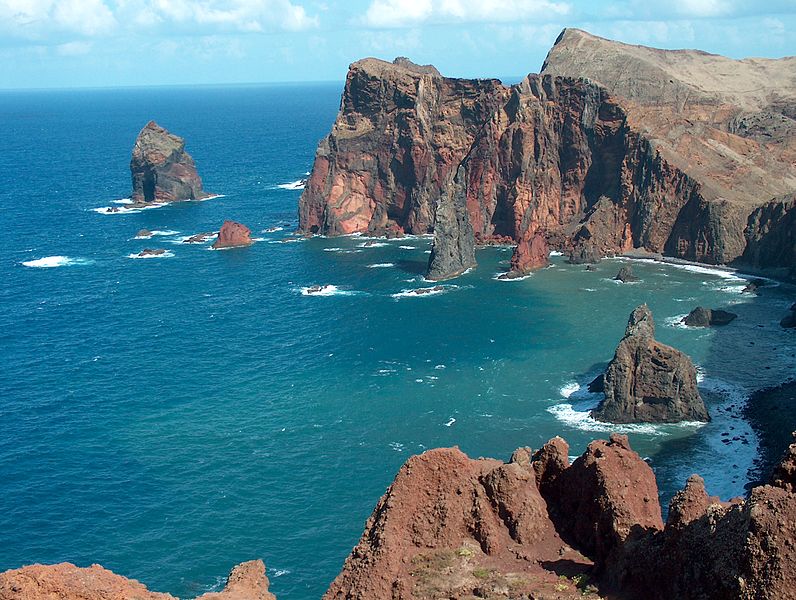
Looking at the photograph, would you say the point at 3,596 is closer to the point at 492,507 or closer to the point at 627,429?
the point at 492,507

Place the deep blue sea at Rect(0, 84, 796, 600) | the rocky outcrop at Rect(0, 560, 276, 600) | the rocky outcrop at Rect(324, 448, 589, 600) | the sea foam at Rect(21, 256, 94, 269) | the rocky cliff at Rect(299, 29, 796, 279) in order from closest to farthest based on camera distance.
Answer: the rocky outcrop at Rect(0, 560, 276, 600), the rocky outcrop at Rect(324, 448, 589, 600), the deep blue sea at Rect(0, 84, 796, 600), the rocky cliff at Rect(299, 29, 796, 279), the sea foam at Rect(21, 256, 94, 269)

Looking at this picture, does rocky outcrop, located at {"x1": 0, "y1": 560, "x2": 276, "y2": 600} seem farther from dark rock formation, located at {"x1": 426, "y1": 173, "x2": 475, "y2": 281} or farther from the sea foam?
the sea foam

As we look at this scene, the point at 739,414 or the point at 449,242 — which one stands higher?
the point at 449,242

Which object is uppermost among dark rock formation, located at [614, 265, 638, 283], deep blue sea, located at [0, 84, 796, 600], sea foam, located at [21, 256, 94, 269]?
dark rock formation, located at [614, 265, 638, 283]

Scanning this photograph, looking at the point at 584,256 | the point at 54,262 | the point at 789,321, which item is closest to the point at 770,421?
the point at 789,321

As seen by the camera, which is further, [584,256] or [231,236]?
[231,236]

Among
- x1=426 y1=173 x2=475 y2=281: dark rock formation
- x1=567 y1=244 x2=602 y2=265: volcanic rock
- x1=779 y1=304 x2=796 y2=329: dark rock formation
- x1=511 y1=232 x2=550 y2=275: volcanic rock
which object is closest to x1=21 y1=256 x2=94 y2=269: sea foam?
x1=426 y1=173 x2=475 y2=281: dark rock formation

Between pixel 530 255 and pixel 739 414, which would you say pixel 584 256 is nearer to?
pixel 530 255
